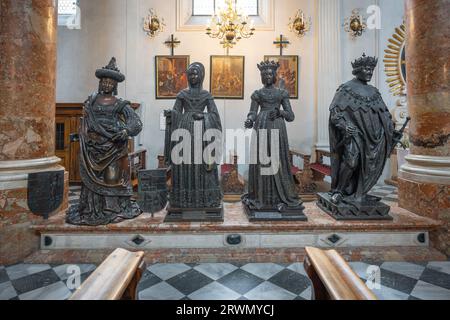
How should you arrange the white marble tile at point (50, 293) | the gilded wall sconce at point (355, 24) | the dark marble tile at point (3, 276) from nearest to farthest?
the white marble tile at point (50, 293) → the dark marble tile at point (3, 276) → the gilded wall sconce at point (355, 24)

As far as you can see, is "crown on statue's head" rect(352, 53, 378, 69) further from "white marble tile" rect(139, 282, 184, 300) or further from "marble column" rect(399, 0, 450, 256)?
"white marble tile" rect(139, 282, 184, 300)

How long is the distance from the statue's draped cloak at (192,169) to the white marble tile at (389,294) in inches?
75.4

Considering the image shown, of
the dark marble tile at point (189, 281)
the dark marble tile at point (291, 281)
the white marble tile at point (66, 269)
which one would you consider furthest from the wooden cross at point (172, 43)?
the dark marble tile at point (291, 281)

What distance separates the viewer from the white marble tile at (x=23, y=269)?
8.90 feet

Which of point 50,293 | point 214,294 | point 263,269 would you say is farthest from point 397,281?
point 50,293

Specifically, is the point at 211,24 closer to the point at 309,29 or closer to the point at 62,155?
the point at 309,29

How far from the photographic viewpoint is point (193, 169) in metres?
3.36

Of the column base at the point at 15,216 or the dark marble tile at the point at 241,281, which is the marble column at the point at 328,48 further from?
the column base at the point at 15,216

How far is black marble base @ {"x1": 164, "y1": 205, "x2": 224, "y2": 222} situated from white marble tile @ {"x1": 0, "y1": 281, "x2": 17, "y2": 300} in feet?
5.14

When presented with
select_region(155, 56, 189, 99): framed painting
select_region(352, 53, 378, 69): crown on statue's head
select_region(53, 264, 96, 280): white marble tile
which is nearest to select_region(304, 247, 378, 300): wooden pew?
select_region(53, 264, 96, 280): white marble tile

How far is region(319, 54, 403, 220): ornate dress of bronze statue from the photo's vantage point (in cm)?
327

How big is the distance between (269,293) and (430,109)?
3022 mm

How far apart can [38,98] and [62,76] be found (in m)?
5.06

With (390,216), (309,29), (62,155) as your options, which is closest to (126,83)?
(62,155)
